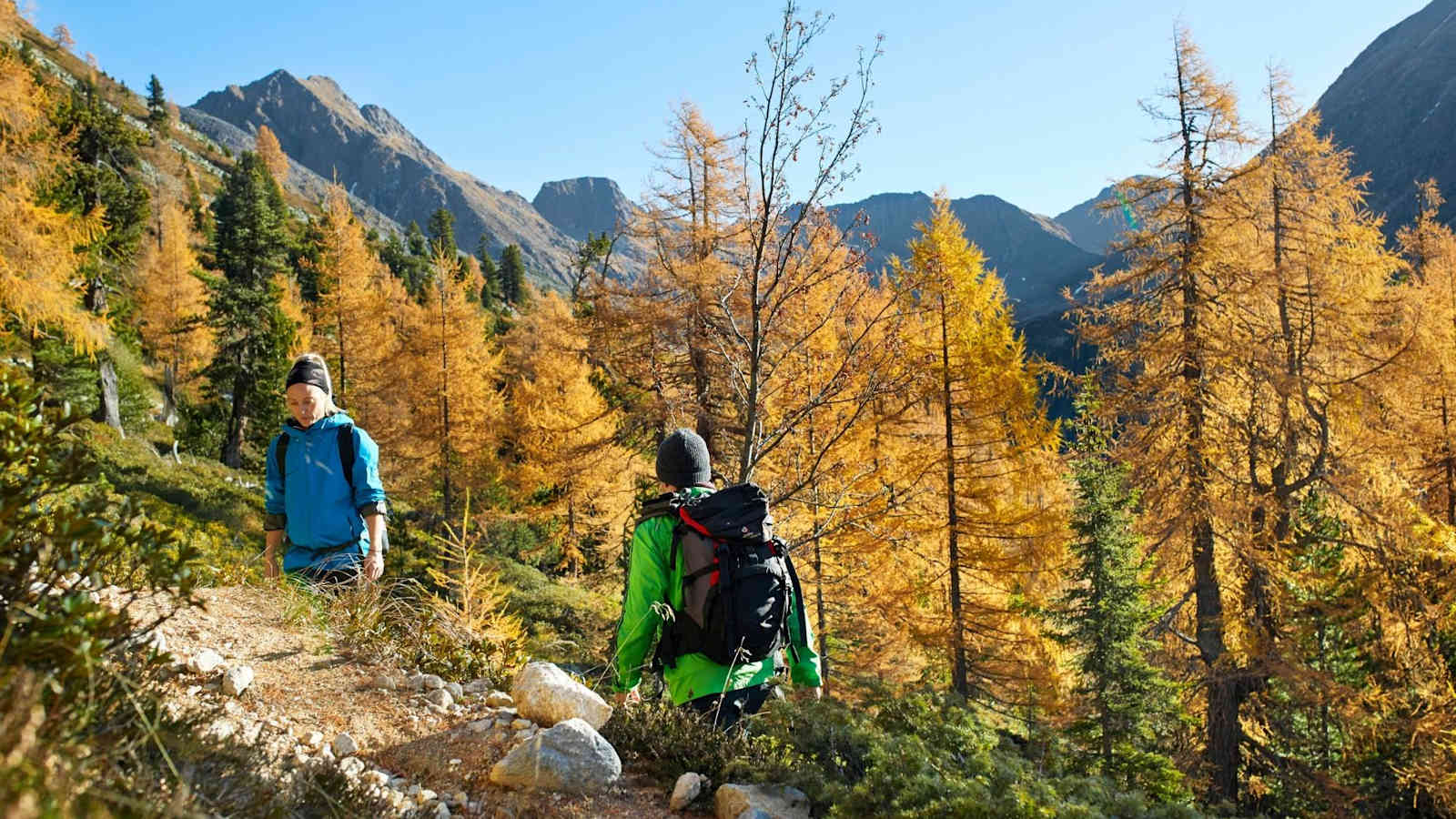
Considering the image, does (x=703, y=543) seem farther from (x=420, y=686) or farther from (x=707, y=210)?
(x=707, y=210)

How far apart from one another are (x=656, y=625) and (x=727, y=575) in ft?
1.35

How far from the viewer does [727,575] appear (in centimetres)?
271

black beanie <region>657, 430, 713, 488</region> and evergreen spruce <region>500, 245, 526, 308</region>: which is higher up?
evergreen spruce <region>500, 245, 526, 308</region>

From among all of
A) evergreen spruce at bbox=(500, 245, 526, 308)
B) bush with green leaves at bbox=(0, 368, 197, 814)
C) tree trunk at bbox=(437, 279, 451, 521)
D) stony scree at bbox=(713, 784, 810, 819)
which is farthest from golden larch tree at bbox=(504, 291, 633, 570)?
evergreen spruce at bbox=(500, 245, 526, 308)

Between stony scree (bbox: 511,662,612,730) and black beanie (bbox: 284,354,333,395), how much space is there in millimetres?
1745

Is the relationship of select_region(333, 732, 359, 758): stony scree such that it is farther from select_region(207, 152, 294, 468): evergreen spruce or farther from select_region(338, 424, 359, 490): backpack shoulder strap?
select_region(207, 152, 294, 468): evergreen spruce

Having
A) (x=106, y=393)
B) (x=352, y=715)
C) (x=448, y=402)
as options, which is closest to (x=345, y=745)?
(x=352, y=715)

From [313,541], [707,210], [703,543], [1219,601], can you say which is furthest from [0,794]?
[1219,601]

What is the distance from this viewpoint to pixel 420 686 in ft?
11.1

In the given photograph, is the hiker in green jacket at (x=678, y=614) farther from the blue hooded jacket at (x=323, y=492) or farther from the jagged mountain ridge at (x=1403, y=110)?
the jagged mountain ridge at (x=1403, y=110)

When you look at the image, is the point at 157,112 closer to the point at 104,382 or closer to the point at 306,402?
the point at 104,382

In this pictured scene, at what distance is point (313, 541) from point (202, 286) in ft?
109

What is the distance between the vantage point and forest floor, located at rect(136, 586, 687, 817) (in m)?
2.53

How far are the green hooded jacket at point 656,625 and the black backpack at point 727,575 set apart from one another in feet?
A: 0.17
